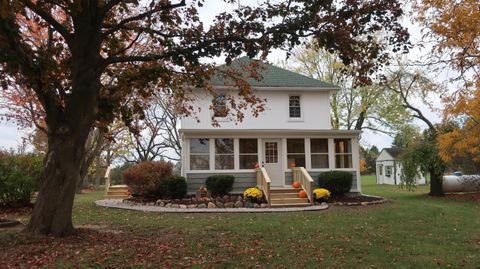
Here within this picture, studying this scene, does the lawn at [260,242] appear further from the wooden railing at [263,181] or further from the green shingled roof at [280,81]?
the green shingled roof at [280,81]

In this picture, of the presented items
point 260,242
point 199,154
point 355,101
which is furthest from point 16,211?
point 355,101

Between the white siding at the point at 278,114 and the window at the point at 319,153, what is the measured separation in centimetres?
171

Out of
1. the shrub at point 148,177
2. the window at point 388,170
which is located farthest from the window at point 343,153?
the window at point 388,170

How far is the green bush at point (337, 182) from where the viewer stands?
59.0 feet

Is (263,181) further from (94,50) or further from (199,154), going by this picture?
(94,50)

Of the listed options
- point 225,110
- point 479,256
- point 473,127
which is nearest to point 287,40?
point 225,110

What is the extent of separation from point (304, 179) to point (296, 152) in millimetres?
2485

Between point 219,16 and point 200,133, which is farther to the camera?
point 200,133

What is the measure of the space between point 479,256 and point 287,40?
5.34 metres

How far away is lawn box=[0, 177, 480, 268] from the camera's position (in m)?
6.94

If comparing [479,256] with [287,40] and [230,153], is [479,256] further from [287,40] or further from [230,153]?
[230,153]

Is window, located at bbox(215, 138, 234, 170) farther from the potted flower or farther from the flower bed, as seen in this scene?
the potted flower

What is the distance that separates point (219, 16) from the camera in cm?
964

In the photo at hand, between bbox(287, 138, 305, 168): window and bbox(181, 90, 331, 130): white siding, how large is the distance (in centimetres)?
150
